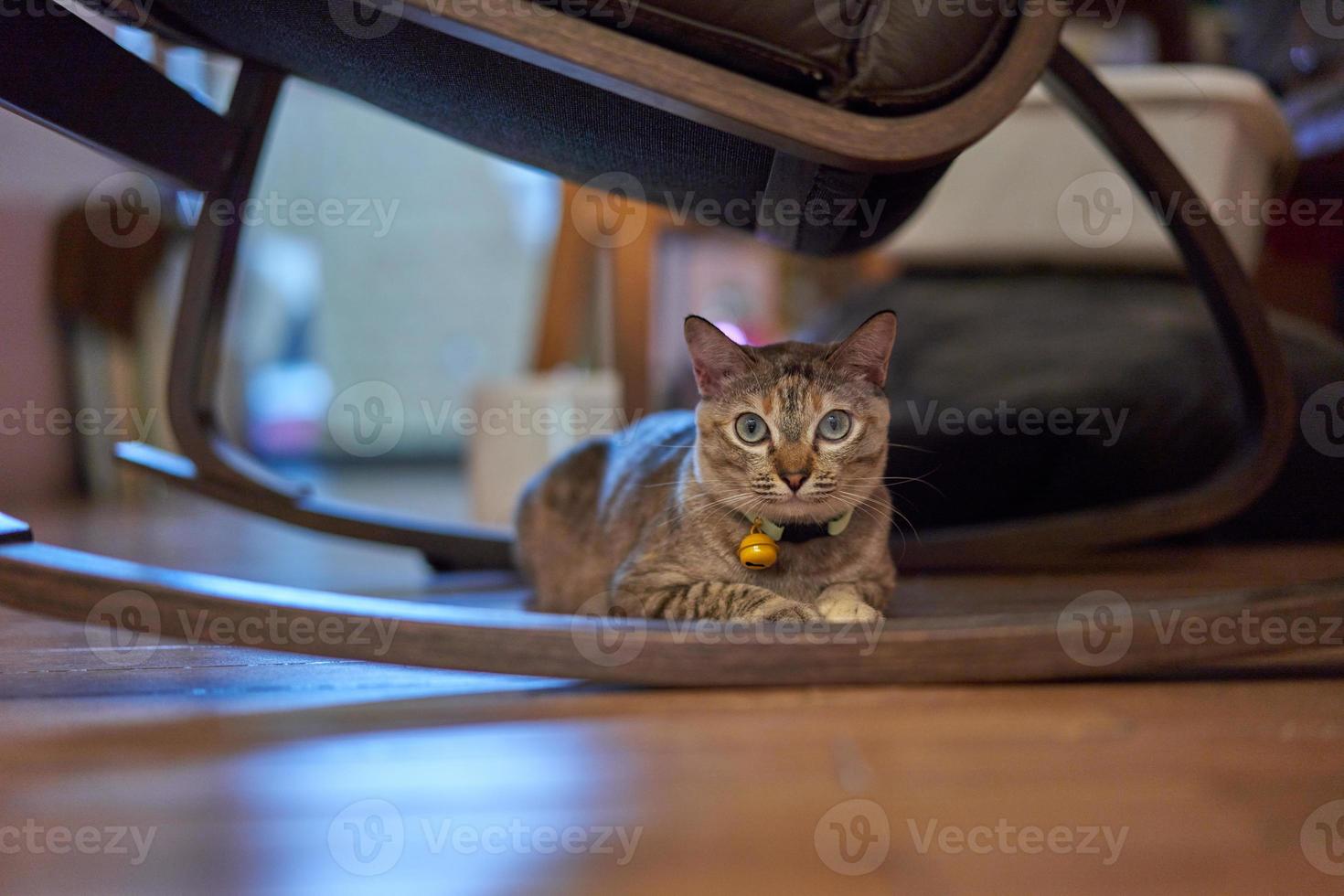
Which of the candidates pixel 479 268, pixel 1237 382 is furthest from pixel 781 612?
pixel 479 268

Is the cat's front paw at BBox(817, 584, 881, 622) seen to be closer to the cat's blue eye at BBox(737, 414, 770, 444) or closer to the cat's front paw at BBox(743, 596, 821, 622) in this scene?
the cat's front paw at BBox(743, 596, 821, 622)

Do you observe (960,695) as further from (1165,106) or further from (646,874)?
(1165,106)

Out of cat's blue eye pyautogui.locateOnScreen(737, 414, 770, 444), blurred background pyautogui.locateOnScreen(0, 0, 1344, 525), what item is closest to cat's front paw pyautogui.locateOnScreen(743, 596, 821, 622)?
cat's blue eye pyautogui.locateOnScreen(737, 414, 770, 444)

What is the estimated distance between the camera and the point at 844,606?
99 cm

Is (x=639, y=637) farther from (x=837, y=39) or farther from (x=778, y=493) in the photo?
(x=837, y=39)

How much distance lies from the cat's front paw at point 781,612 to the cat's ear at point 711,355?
10.0 inches

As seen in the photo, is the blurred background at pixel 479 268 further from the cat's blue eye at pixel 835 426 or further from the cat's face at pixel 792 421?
the cat's blue eye at pixel 835 426

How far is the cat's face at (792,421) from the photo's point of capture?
1.00m

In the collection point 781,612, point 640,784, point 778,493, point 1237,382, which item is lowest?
point 640,784

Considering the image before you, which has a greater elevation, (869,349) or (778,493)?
(869,349)

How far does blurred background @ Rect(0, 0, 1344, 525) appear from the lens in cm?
211

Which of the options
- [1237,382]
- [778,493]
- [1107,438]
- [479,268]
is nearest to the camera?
[778,493]

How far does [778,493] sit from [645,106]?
1.31 ft

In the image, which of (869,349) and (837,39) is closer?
(837,39)
